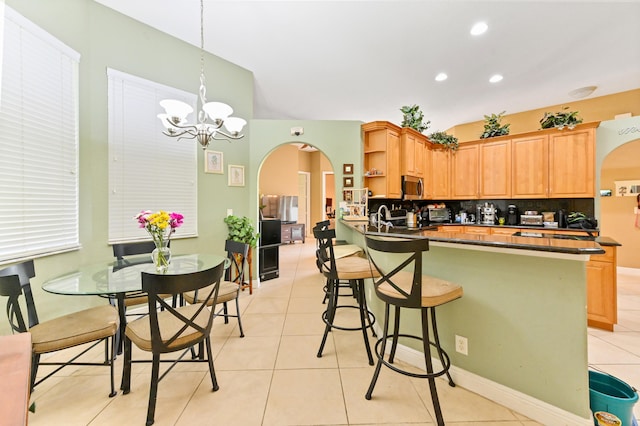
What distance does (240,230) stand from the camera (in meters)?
3.74

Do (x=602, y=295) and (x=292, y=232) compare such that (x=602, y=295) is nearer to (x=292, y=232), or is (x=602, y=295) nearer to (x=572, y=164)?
(x=572, y=164)

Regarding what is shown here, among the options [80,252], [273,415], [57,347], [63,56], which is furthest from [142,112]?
[273,415]

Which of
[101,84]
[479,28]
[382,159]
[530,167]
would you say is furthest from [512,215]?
[101,84]

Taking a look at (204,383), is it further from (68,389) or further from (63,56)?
(63,56)

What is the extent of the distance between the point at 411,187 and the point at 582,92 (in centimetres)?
313

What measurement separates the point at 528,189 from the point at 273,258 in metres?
4.47

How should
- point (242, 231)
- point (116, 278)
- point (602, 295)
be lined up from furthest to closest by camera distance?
1. point (242, 231)
2. point (602, 295)
3. point (116, 278)

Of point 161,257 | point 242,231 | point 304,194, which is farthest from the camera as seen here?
point 304,194

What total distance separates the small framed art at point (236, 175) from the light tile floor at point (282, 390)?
205 centimetres

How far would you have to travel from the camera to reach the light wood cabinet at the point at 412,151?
14.1 feet

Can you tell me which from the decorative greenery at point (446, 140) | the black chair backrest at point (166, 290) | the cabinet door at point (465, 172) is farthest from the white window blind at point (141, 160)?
Result: the cabinet door at point (465, 172)

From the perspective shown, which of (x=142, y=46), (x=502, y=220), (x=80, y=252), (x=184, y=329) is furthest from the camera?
(x=502, y=220)

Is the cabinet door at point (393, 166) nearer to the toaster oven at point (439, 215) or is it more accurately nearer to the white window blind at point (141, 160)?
the toaster oven at point (439, 215)

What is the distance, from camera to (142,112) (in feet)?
9.72
